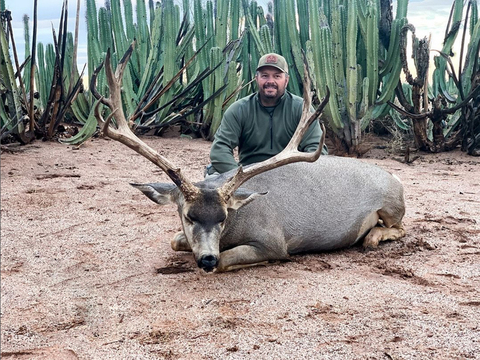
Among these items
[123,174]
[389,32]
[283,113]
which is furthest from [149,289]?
[389,32]

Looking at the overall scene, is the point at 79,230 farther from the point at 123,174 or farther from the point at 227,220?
the point at 123,174

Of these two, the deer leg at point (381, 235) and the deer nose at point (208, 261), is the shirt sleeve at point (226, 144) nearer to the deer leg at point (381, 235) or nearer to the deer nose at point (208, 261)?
the deer leg at point (381, 235)

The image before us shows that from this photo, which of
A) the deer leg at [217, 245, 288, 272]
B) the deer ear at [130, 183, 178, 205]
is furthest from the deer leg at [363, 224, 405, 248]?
the deer ear at [130, 183, 178, 205]

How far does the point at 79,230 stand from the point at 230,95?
20.3 ft

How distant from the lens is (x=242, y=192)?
4492 mm

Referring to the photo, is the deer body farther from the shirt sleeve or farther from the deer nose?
the shirt sleeve

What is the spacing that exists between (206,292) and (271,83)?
107 inches

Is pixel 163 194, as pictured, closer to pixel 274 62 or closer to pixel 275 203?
pixel 275 203

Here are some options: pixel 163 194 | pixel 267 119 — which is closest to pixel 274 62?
pixel 267 119

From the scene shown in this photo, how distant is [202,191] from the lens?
14.2 ft

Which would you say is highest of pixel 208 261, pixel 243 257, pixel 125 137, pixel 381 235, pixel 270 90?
pixel 270 90

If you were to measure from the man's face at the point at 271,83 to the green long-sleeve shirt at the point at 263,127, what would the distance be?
0.33ft

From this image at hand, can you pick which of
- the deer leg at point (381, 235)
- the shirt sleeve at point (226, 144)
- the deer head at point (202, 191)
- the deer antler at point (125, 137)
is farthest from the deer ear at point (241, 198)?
the deer leg at point (381, 235)

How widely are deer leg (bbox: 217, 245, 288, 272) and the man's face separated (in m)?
2.01
